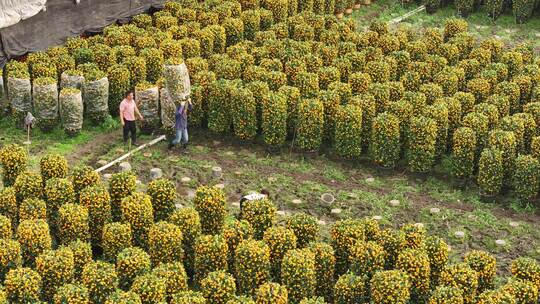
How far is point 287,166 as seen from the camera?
24578 mm

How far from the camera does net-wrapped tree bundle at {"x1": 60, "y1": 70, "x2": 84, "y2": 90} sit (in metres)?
25.5

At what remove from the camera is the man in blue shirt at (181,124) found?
24.5m

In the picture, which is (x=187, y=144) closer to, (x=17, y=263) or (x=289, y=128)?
(x=289, y=128)

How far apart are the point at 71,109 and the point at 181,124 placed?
3.01 meters

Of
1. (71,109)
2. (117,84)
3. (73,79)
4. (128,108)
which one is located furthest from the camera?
(117,84)

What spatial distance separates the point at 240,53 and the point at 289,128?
146 inches

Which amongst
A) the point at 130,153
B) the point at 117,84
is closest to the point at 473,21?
the point at 117,84

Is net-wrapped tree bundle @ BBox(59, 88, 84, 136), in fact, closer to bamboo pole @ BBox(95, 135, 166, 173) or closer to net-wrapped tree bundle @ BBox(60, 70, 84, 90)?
net-wrapped tree bundle @ BBox(60, 70, 84, 90)

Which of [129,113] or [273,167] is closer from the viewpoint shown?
[129,113]

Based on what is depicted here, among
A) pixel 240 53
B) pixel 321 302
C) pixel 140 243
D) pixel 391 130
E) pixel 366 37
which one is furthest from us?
pixel 366 37

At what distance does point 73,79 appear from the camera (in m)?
25.5

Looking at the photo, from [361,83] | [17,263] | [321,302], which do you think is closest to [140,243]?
[17,263]

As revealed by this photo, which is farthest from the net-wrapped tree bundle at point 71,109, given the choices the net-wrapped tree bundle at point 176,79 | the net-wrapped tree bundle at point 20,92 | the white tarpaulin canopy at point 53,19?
the white tarpaulin canopy at point 53,19

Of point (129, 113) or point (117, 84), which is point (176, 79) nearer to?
point (129, 113)
